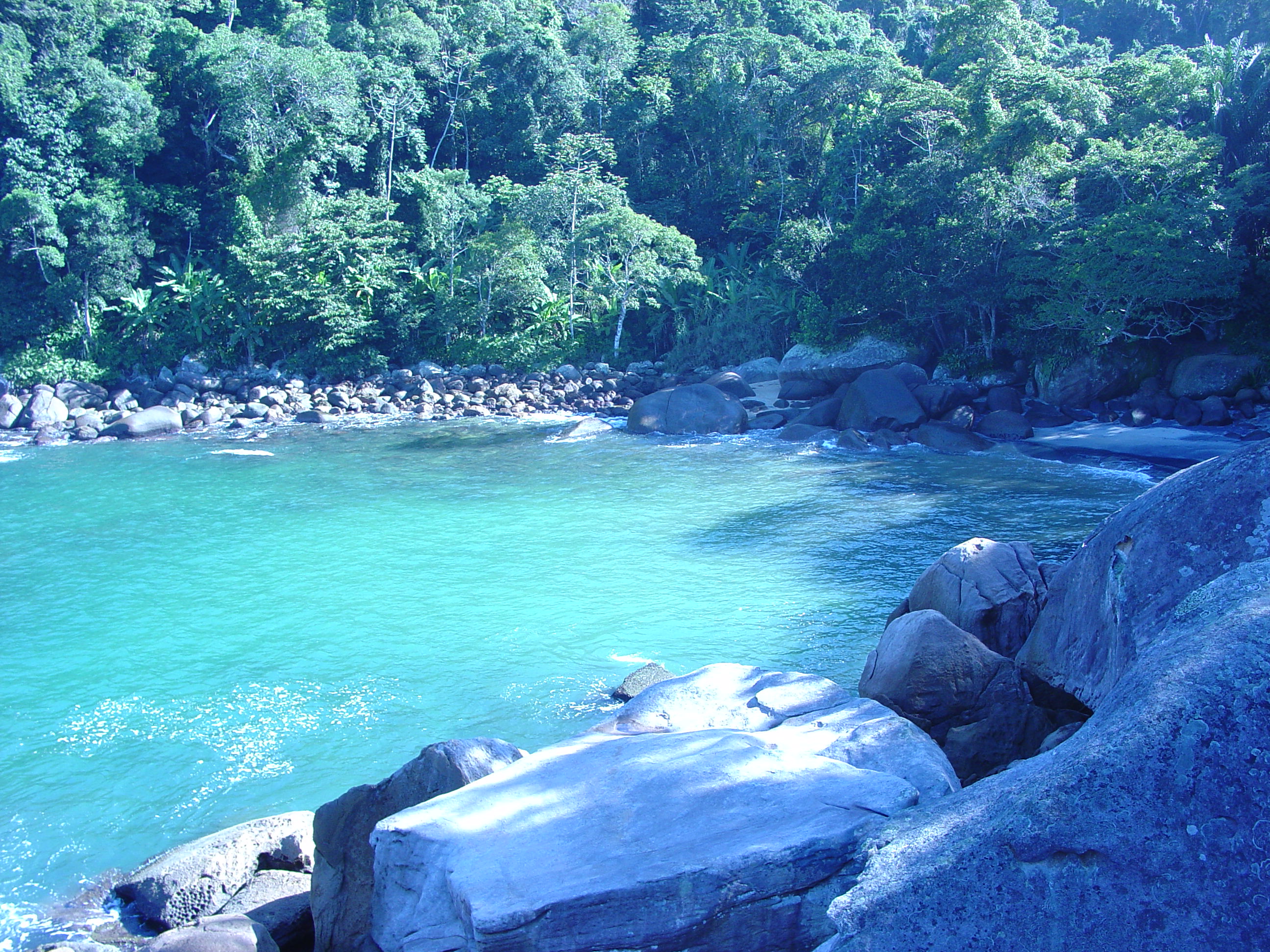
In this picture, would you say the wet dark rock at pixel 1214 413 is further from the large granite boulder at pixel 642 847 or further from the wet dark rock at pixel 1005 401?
the large granite boulder at pixel 642 847

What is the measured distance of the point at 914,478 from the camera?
62.1 ft

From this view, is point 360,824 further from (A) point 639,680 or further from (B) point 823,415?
(B) point 823,415

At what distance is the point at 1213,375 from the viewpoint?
69.7 feet

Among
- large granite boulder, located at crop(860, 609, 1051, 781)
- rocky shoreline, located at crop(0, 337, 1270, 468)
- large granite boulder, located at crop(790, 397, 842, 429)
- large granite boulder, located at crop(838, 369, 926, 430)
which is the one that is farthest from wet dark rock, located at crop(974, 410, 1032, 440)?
large granite boulder, located at crop(860, 609, 1051, 781)

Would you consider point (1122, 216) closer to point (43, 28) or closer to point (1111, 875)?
point (1111, 875)

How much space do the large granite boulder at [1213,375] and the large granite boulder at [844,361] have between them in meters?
7.24

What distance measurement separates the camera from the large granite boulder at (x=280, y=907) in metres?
5.86

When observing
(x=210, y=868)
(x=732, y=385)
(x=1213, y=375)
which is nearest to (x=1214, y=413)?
(x=1213, y=375)

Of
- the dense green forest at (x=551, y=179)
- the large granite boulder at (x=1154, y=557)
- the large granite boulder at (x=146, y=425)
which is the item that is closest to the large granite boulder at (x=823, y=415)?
the dense green forest at (x=551, y=179)

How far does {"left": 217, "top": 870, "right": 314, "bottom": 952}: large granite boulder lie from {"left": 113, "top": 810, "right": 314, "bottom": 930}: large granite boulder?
0.15 m

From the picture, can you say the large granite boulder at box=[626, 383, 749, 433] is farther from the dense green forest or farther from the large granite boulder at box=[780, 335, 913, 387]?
the dense green forest

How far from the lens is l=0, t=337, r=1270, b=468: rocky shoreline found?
68.5 feet

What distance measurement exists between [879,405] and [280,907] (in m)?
19.9

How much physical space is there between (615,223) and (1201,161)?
1656cm
